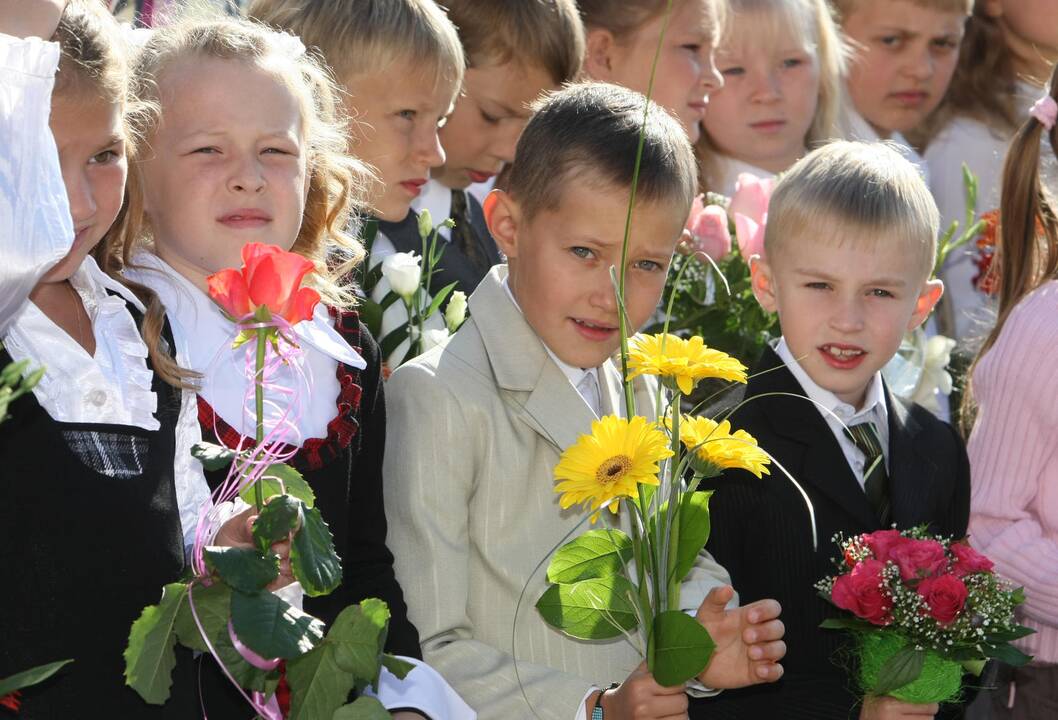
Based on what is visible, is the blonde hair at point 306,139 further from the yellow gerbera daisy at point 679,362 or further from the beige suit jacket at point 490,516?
the yellow gerbera daisy at point 679,362

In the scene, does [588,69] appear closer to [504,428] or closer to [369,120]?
[369,120]

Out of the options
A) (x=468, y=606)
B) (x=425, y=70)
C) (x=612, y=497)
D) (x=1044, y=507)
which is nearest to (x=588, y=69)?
(x=425, y=70)

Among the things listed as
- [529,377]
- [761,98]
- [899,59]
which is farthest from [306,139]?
[899,59]

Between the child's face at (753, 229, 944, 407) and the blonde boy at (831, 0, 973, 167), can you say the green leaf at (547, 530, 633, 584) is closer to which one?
the child's face at (753, 229, 944, 407)

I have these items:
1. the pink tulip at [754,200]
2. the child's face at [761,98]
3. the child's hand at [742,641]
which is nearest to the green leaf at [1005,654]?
the child's hand at [742,641]

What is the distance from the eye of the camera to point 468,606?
2.52 meters

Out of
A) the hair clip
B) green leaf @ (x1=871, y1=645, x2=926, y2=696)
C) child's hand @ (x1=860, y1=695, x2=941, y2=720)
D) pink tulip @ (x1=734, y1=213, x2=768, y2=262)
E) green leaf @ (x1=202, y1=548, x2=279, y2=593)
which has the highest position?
the hair clip

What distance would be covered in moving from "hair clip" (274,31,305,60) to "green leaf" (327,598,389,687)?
3.72 ft

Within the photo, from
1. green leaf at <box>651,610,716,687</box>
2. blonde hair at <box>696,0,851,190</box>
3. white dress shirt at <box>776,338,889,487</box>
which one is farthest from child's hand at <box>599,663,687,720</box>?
blonde hair at <box>696,0,851,190</box>

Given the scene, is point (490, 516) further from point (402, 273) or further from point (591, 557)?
point (402, 273)

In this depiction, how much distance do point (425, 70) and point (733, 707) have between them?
1506 mm

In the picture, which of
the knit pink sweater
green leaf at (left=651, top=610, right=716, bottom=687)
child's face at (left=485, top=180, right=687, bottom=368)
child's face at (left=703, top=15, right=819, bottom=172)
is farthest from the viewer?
child's face at (left=703, top=15, right=819, bottom=172)

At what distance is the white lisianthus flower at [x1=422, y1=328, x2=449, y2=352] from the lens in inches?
108

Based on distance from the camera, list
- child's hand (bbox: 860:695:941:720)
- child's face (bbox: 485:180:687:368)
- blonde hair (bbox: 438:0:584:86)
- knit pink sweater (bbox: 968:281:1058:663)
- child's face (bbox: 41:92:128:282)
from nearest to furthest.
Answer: child's face (bbox: 41:92:128:282) < child's hand (bbox: 860:695:941:720) < child's face (bbox: 485:180:687:368) < knit pink sweater (bbox: 968:281:1058:663) < blonde hair (bbox: 438:0:584:86)
